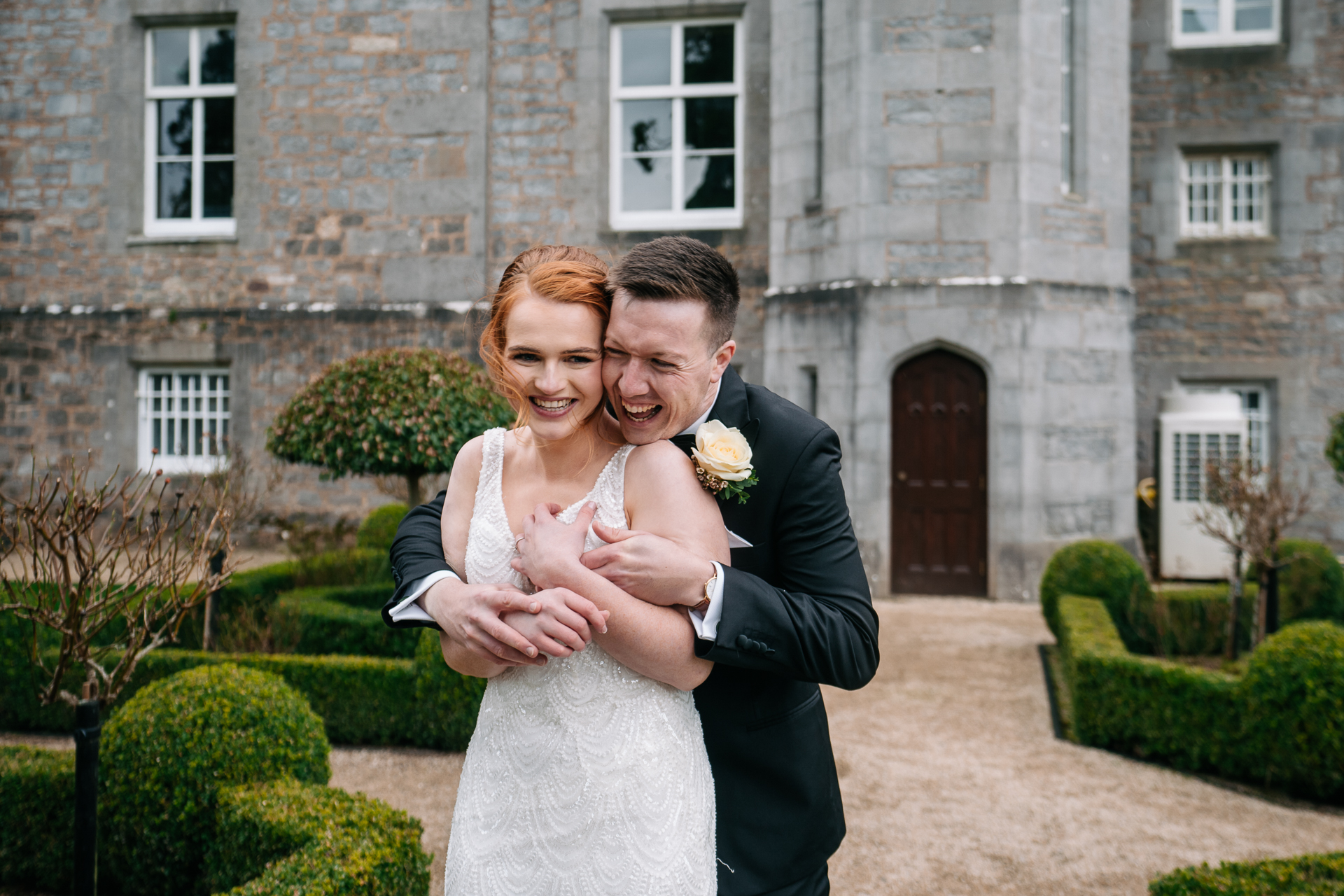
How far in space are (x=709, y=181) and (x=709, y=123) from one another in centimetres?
63

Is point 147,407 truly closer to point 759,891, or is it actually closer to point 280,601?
point 280,601

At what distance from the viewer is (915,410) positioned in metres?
9.37

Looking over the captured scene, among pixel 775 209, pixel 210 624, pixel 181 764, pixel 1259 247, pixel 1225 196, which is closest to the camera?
pixel 181 764

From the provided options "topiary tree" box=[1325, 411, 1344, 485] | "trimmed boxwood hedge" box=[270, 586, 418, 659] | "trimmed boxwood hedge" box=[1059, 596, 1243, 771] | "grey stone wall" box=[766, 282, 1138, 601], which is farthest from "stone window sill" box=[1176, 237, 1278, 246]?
"trimmed boxwood hedge" box=[270, 586, 418, 659]

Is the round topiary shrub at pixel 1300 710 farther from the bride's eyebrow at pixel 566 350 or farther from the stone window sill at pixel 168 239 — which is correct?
the stone window sill at pixel 168 239

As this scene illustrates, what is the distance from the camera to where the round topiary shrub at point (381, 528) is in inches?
337

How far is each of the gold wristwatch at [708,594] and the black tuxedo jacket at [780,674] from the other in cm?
11

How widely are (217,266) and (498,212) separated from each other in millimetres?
3311

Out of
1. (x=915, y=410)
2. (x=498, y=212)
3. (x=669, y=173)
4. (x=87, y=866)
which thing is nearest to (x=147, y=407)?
(x=498, y=212)

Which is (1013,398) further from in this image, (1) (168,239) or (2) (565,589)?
(1) (168,239)

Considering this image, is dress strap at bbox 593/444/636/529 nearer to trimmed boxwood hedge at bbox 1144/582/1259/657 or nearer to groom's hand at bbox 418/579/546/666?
groom's hand at bbox 418/579/546/666

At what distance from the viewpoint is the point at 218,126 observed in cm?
1151

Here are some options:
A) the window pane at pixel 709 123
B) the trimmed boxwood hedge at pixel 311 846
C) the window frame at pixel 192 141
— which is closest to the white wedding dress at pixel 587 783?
the trimmed boxwood hedge at pixel 311 846

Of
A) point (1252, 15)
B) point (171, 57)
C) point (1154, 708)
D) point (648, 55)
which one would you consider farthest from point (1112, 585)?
point (171, 57)
